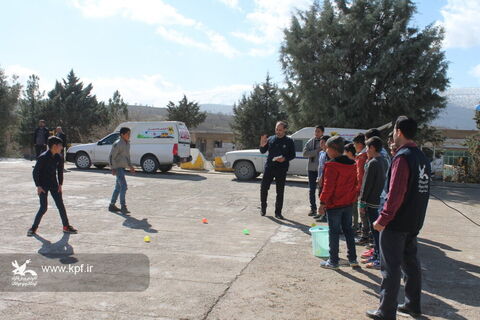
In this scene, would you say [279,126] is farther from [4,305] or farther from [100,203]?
[4,305]

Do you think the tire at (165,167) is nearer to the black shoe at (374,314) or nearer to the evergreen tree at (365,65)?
the evergreen tree at (365,65)

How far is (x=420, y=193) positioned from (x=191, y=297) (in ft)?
7.70

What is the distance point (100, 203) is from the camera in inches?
370

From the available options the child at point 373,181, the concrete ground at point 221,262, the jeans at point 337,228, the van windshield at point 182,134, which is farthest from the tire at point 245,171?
the jeans at point 337,228

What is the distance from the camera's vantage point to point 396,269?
146 inches

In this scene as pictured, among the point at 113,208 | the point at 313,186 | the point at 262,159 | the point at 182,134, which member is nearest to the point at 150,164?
the point at 182,134

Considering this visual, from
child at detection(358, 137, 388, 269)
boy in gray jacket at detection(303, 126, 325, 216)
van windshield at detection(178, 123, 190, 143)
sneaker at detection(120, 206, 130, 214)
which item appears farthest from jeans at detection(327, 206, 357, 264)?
van windshield at detection(178, 123, 190, 143)

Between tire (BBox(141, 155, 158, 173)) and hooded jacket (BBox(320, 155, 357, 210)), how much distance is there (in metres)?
12.6

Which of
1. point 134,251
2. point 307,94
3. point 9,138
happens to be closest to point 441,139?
point 307,94

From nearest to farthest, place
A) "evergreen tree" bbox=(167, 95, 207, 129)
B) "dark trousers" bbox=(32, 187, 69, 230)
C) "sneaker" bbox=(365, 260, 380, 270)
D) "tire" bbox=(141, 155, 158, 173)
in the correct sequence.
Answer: "sneaker" bbox=(365, 260, 380, 270) → "dark trousers" bbox=(32, 187, 69, 230) → "tire" bbox=(141, 155, 158, 173) → "evergreen tree" bbox=(167, 95, 207, 129)

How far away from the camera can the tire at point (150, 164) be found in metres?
17.0

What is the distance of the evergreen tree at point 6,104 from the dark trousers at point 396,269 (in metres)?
38.1

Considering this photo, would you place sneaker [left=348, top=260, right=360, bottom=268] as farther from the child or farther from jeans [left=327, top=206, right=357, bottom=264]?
the child

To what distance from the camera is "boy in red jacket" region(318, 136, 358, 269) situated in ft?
16.8
